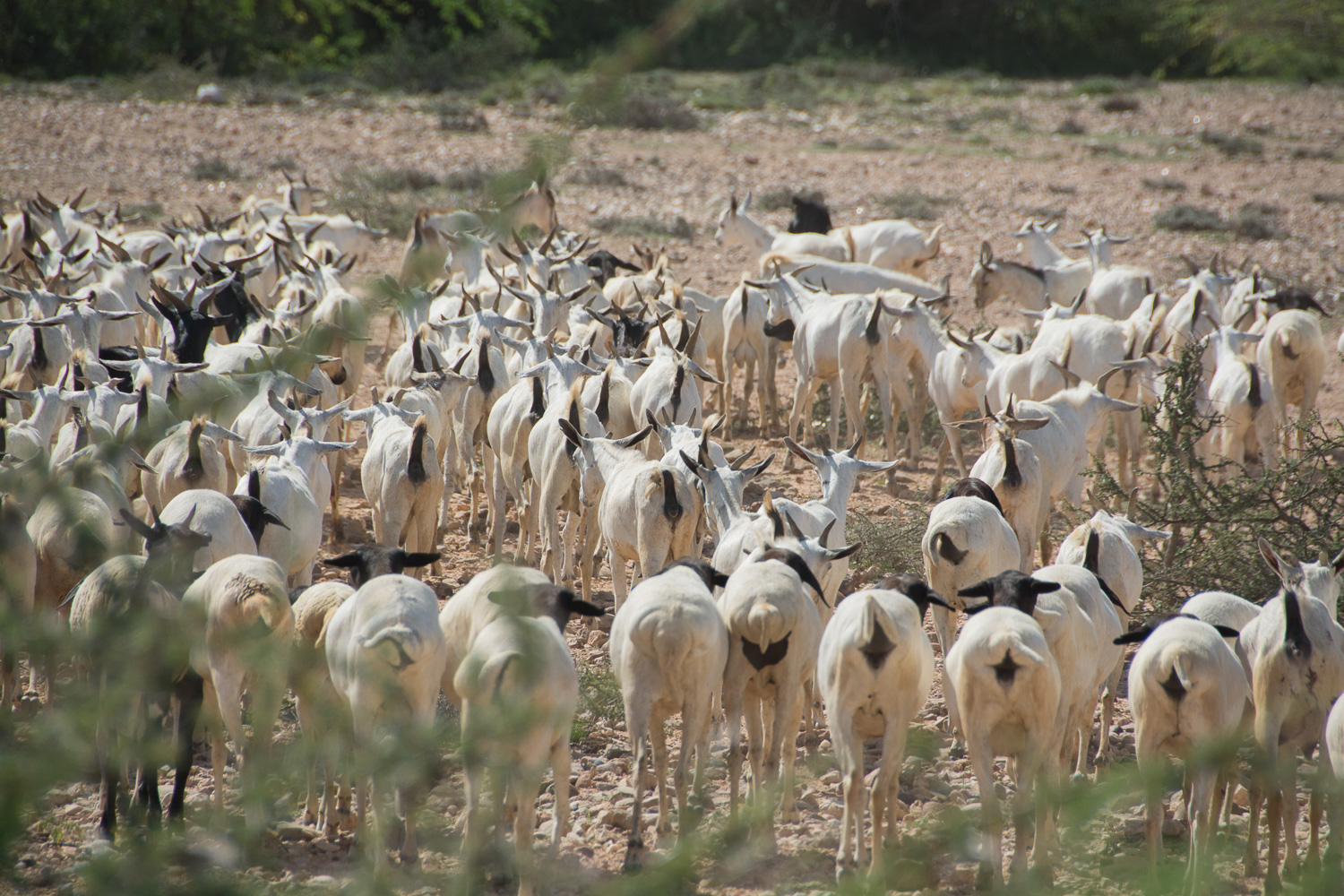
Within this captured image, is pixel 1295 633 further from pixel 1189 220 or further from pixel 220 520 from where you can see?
pixel 1189 220

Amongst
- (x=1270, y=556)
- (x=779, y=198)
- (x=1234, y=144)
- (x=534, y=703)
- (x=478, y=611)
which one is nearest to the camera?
(x=534, y=703)

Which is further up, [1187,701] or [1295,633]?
[1295,633]

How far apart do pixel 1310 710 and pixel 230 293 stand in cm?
1060

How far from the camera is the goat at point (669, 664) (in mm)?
5105

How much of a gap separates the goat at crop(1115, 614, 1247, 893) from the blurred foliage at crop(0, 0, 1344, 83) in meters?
24.1

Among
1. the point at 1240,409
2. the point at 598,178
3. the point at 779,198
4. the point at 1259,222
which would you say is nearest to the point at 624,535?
the point at 1240,409

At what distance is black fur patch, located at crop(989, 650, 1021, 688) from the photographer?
15.9ft

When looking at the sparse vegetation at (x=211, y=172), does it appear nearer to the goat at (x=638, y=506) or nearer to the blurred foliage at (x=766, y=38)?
the blurred foliage at (x=766, y=38)

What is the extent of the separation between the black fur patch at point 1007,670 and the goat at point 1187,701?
63 cm

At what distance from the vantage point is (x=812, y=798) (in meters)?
6.01

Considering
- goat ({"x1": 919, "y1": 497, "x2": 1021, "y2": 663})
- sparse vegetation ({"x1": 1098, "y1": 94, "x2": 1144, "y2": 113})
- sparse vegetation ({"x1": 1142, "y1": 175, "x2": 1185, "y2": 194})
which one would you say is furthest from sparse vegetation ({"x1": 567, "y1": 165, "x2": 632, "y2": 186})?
goat ({"x1": 919, "y1": 497, "x2": 1021, "y2": 663})

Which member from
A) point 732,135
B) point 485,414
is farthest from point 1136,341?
point 732,135

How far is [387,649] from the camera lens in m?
4.90

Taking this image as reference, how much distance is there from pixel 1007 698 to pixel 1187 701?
2.55 feet
